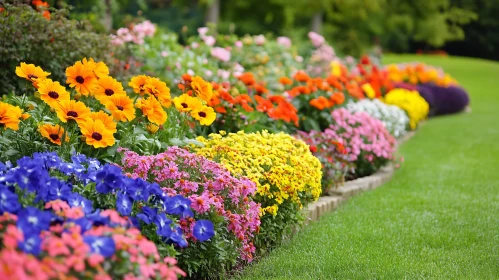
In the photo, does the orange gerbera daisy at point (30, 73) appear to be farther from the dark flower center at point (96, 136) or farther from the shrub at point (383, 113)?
the shrub at point (383, 113)

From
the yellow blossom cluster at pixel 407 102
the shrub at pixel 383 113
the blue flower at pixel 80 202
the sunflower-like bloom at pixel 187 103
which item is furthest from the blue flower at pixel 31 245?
the yellow blossom cluster at pixel 407 102

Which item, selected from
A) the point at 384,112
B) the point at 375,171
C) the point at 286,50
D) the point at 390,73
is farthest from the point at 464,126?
the point at 375,171

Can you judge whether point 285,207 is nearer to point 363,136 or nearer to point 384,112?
point 363,136

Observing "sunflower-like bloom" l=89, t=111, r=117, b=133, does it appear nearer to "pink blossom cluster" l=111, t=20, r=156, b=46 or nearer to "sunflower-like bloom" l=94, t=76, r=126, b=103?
"sunflower-like bloom" l=94, t=76, r=126, b=103

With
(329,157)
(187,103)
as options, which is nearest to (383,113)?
(329,157)

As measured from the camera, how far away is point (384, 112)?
9961 mm

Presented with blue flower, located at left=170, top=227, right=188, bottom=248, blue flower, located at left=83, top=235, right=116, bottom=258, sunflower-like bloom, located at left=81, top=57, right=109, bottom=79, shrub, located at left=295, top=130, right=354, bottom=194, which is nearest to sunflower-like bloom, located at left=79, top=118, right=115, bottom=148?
sunflower-like bloom, located at left=81, top=57, right=109, bottom=79

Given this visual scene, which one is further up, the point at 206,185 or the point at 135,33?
the point at 206,185

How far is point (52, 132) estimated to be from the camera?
404cm

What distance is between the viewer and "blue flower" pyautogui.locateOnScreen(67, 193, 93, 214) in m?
3.05

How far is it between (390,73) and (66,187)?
46.9 ft

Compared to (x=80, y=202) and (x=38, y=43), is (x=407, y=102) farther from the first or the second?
(x=80, y=202)

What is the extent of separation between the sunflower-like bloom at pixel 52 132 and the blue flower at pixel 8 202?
1151mm

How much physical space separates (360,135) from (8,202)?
5.30 m
